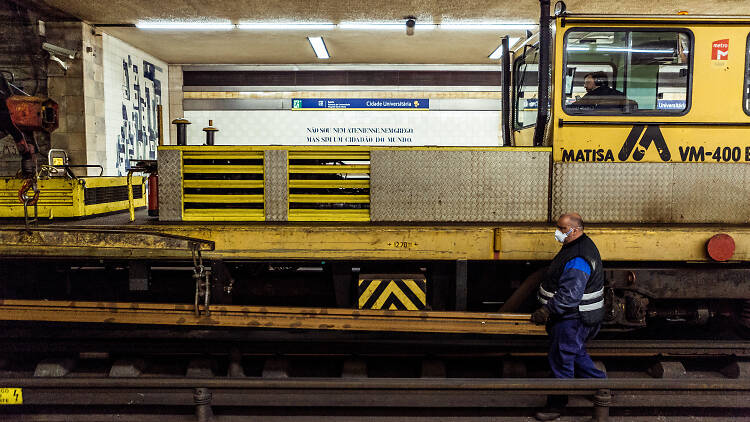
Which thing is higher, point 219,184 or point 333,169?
point 333,169

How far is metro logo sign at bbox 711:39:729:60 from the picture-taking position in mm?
3914

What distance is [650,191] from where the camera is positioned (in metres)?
4.04

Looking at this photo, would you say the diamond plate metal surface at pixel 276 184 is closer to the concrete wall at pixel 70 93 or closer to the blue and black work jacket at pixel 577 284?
the blue and black work jacket at pixel 577 284

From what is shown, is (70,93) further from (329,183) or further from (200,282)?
(329,183)

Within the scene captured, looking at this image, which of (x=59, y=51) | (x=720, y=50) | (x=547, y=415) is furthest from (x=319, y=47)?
(x=547, y=415)

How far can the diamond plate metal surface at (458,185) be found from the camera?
4031 millimetres

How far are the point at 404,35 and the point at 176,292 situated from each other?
775cm

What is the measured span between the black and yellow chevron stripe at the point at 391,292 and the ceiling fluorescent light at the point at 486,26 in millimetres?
7168

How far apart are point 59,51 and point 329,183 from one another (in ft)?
25.5

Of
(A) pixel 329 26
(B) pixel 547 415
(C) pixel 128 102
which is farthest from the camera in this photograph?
(C) pixel 128 102

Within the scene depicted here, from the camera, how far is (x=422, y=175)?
4055 mm

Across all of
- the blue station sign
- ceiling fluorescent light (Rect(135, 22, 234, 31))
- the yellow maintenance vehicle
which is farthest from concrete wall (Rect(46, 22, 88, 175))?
the yellow maintenance vehicle

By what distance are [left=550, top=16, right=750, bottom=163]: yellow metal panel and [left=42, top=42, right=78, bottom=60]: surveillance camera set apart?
29.1 ft

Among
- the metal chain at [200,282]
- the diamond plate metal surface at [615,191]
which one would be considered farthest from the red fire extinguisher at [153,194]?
the diamond plate metal surface at [615,191]
